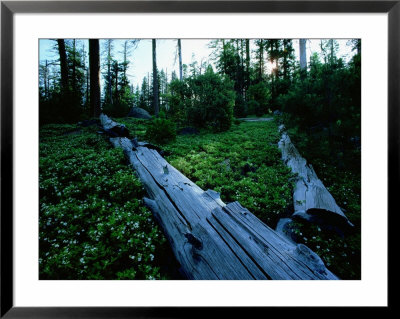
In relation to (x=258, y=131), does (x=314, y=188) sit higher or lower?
lower

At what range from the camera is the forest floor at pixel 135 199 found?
1.74m

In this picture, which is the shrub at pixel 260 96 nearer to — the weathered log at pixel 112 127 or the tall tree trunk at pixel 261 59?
the tall tree trunk at pixel 261 59

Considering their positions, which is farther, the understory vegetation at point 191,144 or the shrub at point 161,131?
the shrub at point 161,131

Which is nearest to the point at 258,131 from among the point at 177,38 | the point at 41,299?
the point at 177,38

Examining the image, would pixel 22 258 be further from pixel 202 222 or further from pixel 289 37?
pixel 289 37

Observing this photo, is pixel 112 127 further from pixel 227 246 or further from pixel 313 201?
pixel 313 201

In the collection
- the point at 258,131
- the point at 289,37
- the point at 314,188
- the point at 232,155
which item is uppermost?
the point at 289,37

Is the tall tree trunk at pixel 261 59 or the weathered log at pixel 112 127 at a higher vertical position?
the tall tree trunk at pixel 261 59

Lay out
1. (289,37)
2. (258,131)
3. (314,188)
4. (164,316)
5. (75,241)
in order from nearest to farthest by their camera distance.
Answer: (164,316)
(289,37)
(75,241)
(314,188)
(258,131)

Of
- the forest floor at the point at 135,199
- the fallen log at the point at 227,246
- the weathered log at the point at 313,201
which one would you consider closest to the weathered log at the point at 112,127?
the forest floor at the point at 135,199

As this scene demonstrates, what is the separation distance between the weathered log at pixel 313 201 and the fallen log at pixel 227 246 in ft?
2.62

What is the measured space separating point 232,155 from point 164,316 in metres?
2.45

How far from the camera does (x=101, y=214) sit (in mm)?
2238

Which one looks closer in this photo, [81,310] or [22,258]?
[81,310]
